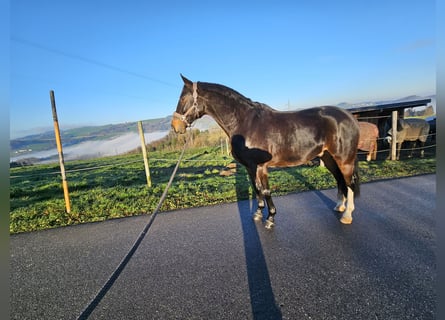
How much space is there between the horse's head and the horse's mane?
204mm

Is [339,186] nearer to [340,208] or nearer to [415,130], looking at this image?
[340,208]

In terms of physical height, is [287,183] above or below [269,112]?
below

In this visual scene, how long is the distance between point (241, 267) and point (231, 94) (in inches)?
105

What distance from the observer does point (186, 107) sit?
12.0 ft

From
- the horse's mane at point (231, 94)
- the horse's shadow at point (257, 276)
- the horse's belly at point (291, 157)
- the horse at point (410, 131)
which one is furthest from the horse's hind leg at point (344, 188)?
the horse at point (410, 131)

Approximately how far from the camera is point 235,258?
106 inches

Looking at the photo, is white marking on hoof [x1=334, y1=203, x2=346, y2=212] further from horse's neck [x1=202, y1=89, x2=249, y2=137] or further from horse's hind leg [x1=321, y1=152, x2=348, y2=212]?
horse's neck [x1=202, y1=89, x2=249, y2=137]

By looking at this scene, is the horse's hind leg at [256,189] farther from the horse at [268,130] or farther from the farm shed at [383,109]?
the farm shed at [383,109]

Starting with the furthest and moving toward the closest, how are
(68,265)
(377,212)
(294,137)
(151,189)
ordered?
(151,189), (377,212), (294,137), (68,265)

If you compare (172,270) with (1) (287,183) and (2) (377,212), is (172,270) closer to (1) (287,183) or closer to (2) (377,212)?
(2) (377,212)

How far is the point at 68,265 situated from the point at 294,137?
12.3 feet

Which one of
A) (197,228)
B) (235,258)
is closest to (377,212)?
(235,258)

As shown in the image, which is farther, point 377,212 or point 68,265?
point 377,212

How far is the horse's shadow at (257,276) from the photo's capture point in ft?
6.08
